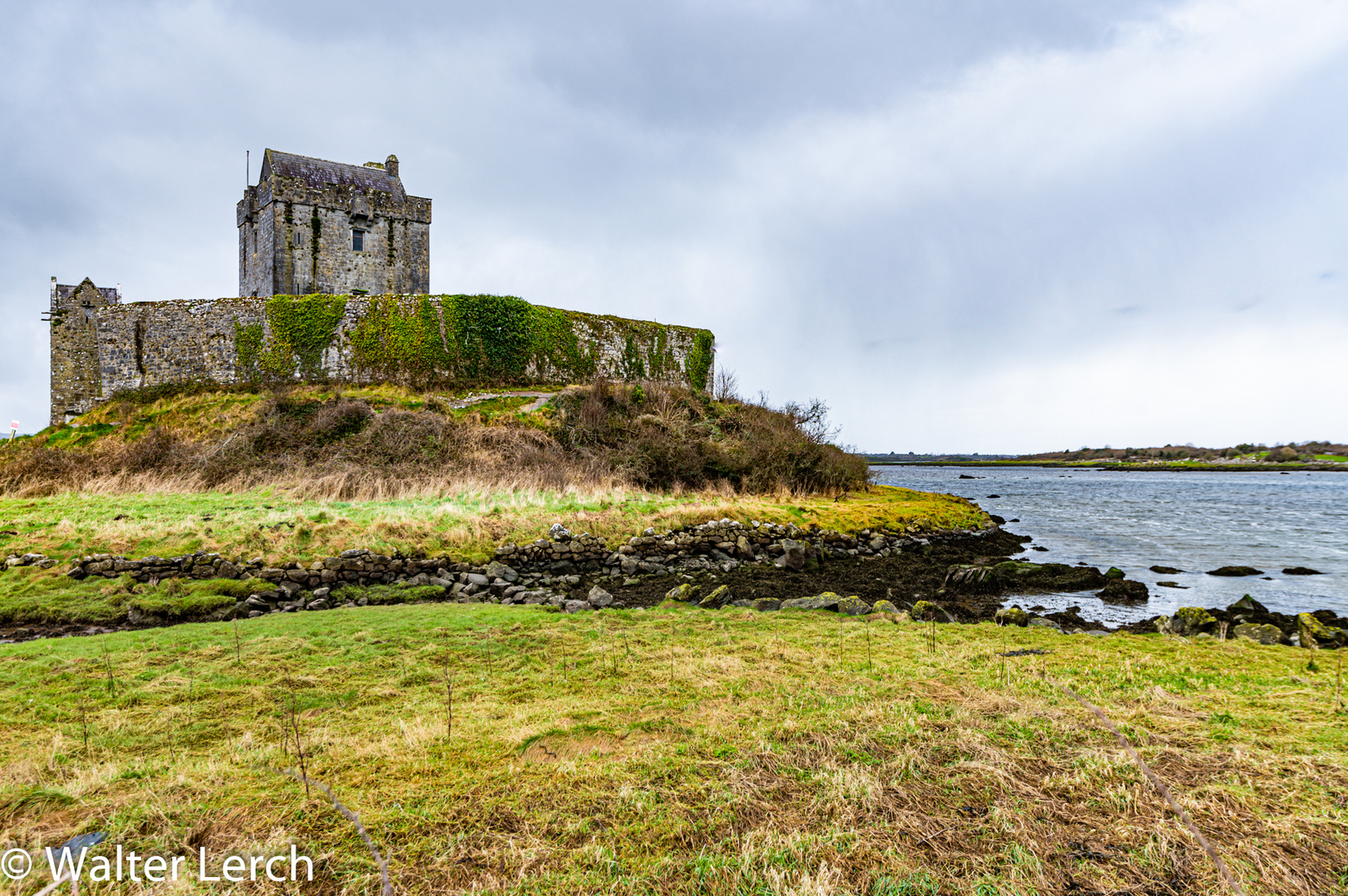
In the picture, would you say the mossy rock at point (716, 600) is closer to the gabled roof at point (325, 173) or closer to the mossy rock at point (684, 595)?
the mossy rock at point (684, 595)

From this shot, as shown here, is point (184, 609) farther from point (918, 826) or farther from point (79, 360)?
point (79, 360)

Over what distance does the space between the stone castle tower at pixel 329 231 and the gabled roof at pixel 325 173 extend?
4 cm

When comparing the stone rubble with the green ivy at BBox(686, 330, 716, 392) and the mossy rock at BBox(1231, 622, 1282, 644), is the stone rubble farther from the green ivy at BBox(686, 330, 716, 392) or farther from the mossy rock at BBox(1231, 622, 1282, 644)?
the green ivy at BBox(686, 330, 716, 392)

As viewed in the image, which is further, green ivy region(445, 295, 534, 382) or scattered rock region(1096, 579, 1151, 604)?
green ivy region(445, 295, 534, 382)

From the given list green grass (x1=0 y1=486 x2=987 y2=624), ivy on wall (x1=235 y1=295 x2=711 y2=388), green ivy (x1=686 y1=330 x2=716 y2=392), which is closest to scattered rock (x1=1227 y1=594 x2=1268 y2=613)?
green grass (x1=0 y1=486 x2=987 y2=624)

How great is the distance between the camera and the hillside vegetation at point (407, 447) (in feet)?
66.4

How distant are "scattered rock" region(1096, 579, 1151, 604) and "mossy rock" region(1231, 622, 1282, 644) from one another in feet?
16.2

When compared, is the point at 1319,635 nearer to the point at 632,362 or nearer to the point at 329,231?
the point at 632,362

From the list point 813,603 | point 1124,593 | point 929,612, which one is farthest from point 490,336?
point 1124,593

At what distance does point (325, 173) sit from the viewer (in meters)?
35.4

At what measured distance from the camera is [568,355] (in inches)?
1244

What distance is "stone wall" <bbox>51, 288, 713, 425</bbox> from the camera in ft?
89.2

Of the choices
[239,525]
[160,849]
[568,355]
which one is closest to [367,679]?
[160,849]

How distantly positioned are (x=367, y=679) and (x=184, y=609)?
20.0 ft
